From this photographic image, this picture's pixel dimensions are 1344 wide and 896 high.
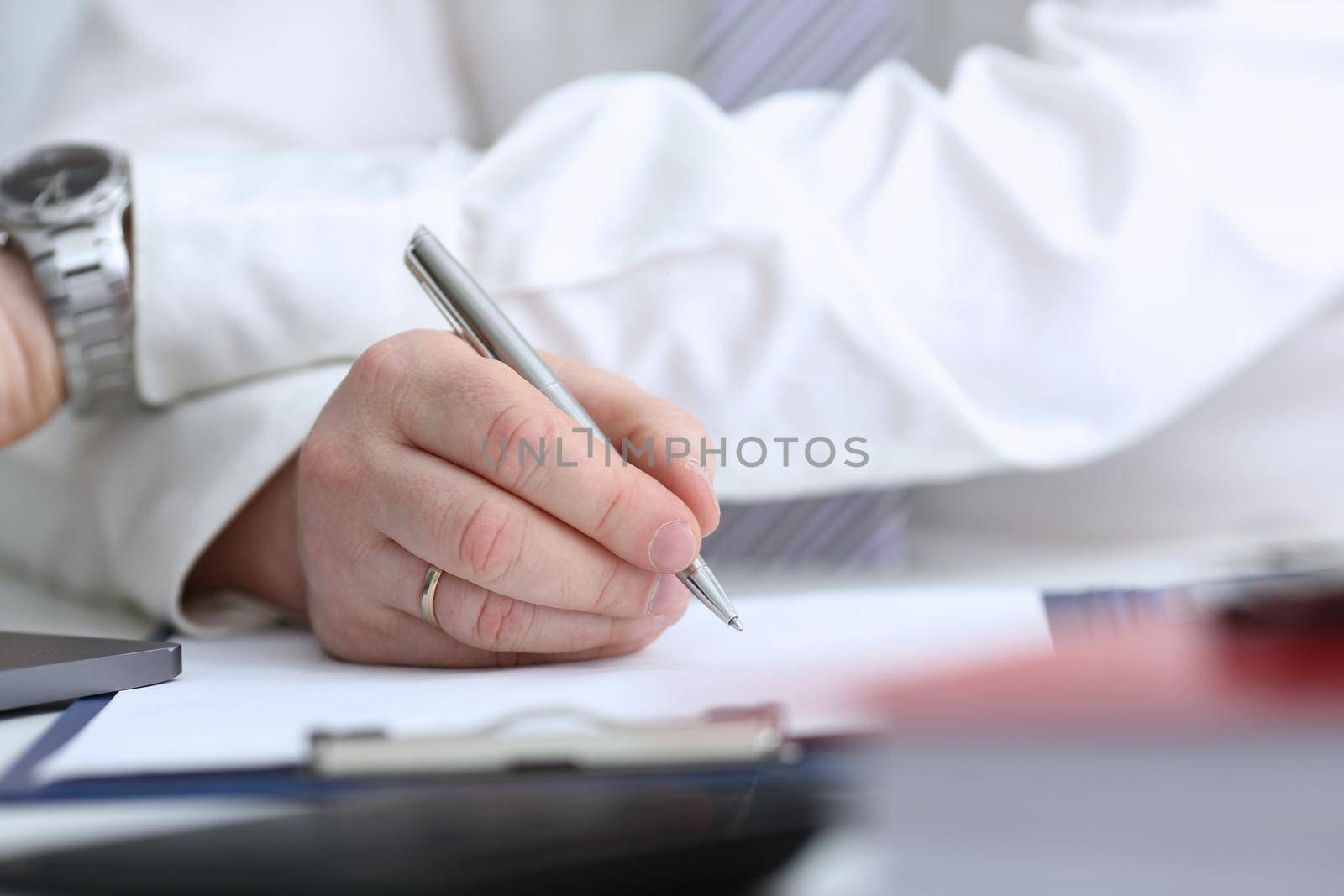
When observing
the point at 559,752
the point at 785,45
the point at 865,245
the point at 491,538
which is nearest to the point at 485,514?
the point at 491,538

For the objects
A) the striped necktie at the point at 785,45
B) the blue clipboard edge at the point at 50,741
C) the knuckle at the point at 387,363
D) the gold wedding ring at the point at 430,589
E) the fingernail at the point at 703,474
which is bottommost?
the blue clipboard edge at the point at 50,741

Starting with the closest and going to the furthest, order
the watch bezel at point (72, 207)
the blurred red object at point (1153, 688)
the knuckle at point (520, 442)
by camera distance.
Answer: the blurred red object at point (1153, 688), the knuckle at point (520, 442), the watch bezel at point (72, 207)

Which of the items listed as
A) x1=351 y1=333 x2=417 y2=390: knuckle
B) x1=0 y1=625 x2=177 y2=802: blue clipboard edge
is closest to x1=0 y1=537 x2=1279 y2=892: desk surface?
x1=0 y1=625 x2=177 y2=802: blue clipboard edge

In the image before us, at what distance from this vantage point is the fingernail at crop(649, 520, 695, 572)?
0.28 metres

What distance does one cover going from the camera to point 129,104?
551 mm

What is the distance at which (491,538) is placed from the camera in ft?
0.93

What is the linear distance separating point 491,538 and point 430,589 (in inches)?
1.2

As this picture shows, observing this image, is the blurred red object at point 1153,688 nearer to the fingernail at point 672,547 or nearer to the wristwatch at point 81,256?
the fingernail at point 672,547

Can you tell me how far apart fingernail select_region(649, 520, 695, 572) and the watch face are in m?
0.25

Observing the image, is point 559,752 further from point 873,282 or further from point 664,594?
point 873,282

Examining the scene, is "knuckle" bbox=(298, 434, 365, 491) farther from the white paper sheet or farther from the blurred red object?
the blurred red object

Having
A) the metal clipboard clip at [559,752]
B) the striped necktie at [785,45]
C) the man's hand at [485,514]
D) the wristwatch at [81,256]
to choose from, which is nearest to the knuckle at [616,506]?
the man's hand at [485,514]

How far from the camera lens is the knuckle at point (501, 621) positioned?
300 millimetres

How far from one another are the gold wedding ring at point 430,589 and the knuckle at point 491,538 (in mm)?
20
